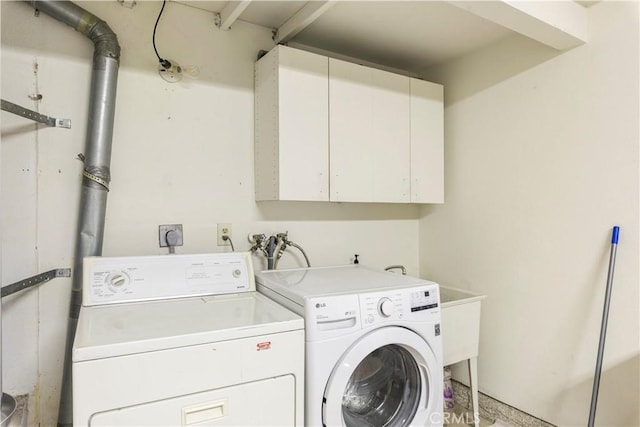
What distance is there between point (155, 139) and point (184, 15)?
699 mm

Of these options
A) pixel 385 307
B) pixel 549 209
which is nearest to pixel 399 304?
pixel 385 307

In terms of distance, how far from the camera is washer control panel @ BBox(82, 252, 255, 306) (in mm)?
1604

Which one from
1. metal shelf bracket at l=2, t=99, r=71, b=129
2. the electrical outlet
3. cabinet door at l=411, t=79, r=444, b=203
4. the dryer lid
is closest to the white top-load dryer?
the dryer lid

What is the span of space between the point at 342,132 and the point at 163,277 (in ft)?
3.97

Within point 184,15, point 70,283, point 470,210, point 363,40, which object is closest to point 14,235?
point 70,283

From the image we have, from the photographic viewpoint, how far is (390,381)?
179 cm

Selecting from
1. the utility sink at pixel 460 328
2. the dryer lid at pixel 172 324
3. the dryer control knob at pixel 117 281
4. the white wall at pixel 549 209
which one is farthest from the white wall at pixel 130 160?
the white wall at pixel 549 209

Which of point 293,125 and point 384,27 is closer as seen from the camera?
point 293,125

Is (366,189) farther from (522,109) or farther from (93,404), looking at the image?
(93,404)

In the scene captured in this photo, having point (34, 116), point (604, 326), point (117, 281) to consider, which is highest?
point (34, 116)

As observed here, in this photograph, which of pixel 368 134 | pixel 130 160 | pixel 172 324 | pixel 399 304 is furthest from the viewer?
pixel 368 134

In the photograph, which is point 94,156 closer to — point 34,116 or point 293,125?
point 34,116

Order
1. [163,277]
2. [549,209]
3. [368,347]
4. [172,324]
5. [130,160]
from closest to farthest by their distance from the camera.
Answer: [172,324]
[368,347]
[163,277]
[130,160]
[549,209]

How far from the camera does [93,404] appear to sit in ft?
3.50
